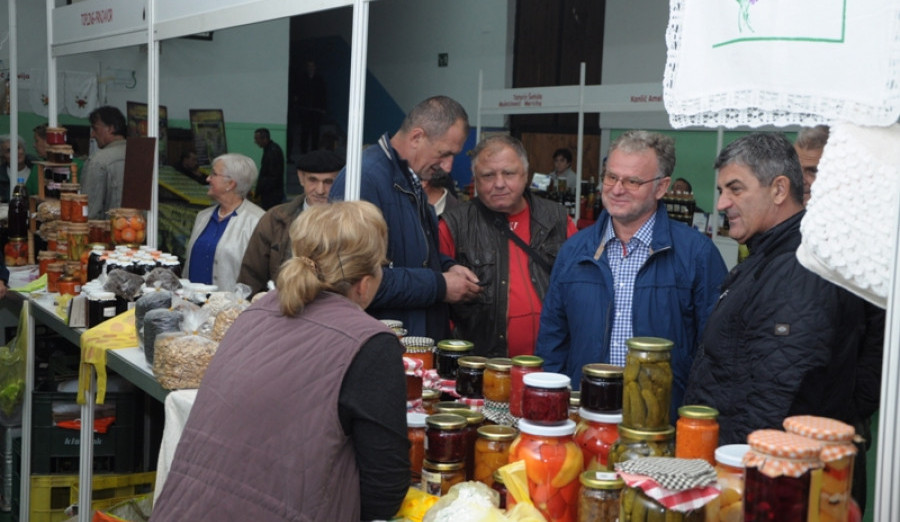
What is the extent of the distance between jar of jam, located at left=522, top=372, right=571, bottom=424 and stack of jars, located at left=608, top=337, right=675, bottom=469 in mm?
114

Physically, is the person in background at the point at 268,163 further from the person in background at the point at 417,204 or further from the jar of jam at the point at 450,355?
the jar of jam at the point at 450,355

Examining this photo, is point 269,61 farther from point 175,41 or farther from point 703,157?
point 703,157

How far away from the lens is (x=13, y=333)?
17.5ft

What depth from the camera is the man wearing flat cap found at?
4180 millimetres

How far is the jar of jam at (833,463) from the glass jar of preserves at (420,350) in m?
1.23

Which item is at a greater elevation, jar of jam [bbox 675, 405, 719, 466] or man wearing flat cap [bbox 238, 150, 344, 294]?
man wearing flat cap [bbox 238, 150, 344, 294]

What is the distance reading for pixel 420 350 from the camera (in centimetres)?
240

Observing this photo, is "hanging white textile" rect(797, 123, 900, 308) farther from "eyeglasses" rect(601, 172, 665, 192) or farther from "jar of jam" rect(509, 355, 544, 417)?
"eyeglasses" rect(601, 172, 665, 192)

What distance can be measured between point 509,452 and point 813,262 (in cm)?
68

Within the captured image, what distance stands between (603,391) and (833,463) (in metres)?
0.55

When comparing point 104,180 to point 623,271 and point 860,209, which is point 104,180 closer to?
point 623,271

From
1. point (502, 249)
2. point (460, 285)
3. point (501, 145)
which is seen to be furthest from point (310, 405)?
point (501, 145)

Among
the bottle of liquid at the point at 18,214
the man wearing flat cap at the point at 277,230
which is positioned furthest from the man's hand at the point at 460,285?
the bottle of liquid at the point at 18,214

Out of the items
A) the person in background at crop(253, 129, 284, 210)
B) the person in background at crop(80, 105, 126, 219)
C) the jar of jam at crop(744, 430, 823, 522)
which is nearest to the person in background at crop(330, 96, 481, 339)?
the jar of jam at crop(744, 430, 823, 522)
